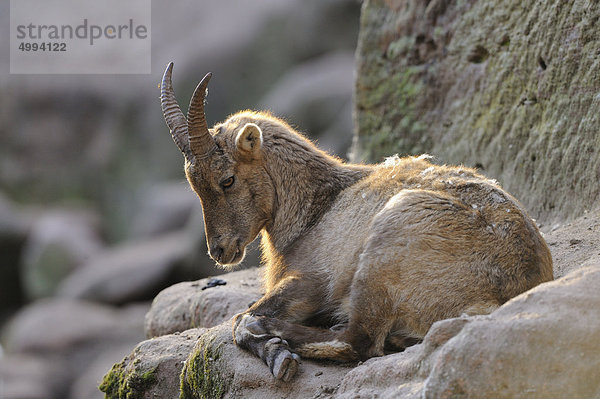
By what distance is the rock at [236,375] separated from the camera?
446 centimetres

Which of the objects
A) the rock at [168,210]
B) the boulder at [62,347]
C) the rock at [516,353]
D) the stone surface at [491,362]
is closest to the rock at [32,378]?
the boulder at [62,347]

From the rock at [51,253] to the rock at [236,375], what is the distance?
1533 cm

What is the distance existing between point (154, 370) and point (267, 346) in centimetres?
127

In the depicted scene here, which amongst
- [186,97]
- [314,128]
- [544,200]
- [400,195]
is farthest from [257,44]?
[400,195]

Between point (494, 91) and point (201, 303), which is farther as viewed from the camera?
point (494, 91)

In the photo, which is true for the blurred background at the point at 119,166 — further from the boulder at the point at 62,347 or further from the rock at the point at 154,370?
the rock at the point at 154,370

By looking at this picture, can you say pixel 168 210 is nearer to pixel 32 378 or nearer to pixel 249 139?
pixel 32 378

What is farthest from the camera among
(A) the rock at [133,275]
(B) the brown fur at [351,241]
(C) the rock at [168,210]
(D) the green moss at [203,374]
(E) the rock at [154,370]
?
(C) the rock at [168,210]

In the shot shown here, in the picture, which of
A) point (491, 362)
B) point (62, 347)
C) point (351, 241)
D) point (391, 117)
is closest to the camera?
point (491, 362)

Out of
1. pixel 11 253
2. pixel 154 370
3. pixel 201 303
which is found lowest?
pixel 11 253

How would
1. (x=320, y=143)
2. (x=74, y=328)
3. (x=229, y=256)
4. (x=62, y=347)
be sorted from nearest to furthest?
(x=229, y=256)
(x=320, y=143)
(x=62, y=347)
(x=74, y=328)

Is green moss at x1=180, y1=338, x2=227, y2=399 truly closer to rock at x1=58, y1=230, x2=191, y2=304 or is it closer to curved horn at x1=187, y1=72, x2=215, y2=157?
curved horn at x1=187, y1=72, x2=215, y2=157

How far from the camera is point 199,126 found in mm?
Answer: 5672

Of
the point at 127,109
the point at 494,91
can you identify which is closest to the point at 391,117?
the point at 494,91
